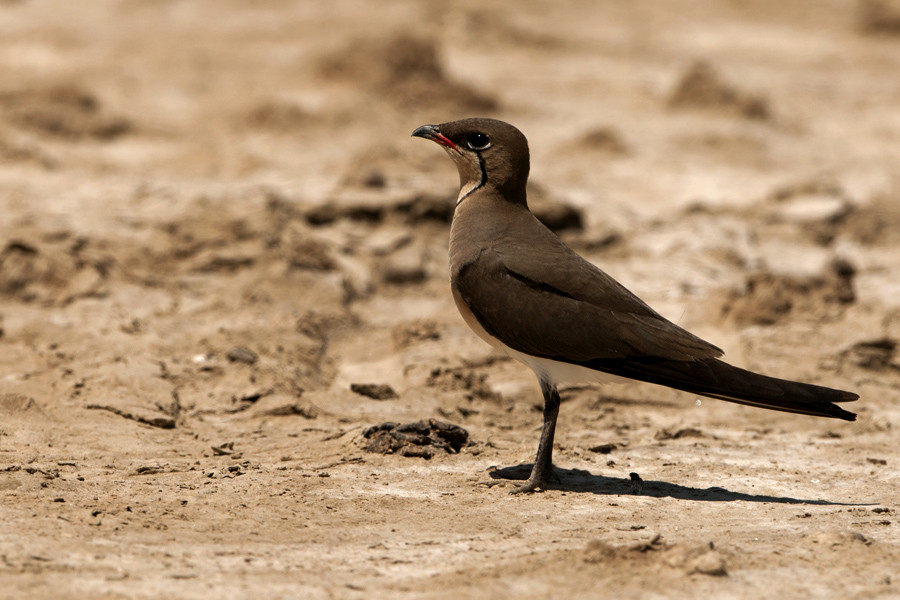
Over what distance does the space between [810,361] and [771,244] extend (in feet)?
8.89

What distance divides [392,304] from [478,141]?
9.62 feet

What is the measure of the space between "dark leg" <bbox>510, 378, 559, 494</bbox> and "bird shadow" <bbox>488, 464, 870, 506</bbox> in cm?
8

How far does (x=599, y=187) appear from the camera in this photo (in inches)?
433

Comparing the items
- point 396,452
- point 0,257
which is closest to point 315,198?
point 0,257

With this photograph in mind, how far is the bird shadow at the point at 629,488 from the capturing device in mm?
4891

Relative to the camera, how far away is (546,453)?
16.4 ft

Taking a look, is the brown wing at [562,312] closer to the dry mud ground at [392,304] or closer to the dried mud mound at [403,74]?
the dry mud ground at [392,304]

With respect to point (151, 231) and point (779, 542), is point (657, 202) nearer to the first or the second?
point (151, 231)

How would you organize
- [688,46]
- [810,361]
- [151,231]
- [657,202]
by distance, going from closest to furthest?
[810,361], [151,231], [657,202], [688,46]

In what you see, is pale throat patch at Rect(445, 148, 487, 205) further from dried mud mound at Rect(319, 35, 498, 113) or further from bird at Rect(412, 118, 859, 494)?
dried mud mound at Rect(319, 35, 498, 113)

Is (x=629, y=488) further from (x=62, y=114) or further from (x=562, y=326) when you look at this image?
(x=62, y=114)

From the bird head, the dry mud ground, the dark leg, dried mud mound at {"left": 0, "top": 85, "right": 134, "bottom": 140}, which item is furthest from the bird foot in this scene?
dried mud mound at {"left": 0, "top": 85, "right": 134, "bottom": 140}

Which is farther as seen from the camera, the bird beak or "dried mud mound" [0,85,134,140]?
"dried mud mound" [0,85,134,140]

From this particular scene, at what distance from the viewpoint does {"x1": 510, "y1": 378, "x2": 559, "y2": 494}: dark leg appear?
491 cm
